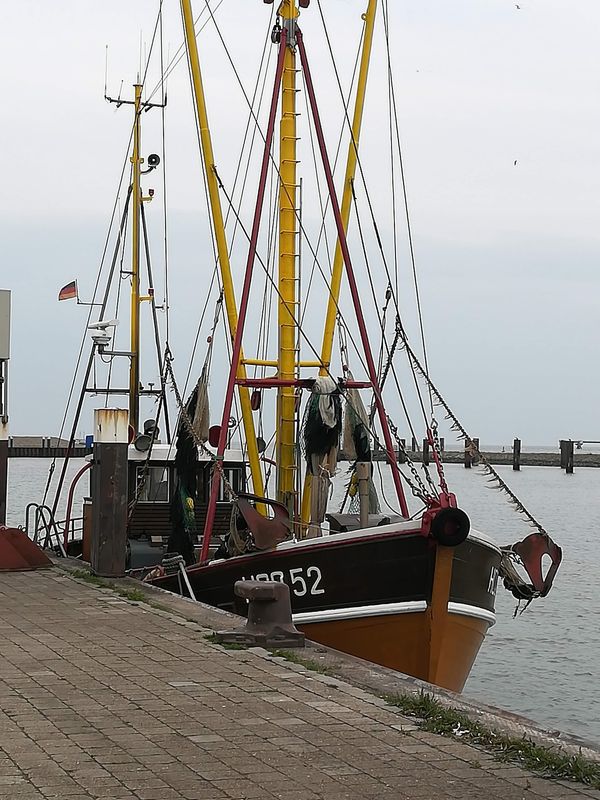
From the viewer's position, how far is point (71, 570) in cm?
1596

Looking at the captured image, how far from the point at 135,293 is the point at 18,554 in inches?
257

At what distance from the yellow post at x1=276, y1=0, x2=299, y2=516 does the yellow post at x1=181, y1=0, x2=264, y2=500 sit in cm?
35

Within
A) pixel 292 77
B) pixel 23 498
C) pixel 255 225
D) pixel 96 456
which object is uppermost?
pixel 292 77

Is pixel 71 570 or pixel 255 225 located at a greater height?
pixel 255 225

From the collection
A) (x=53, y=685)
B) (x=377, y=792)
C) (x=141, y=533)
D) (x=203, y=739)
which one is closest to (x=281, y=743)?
(x=203, y=739)

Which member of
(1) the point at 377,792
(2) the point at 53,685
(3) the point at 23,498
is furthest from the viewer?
(3) the point at 23,498

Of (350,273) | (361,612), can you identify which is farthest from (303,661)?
(350,273)

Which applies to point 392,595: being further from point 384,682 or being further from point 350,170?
point 350,170

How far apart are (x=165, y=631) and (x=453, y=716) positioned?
162 inches

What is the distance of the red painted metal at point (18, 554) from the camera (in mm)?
16016

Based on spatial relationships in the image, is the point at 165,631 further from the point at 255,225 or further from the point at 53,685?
the point at 255,225

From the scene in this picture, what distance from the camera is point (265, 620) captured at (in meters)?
→ 10.3

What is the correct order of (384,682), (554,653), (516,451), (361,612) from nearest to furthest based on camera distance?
(384,682)
(361,612)
(554,653)
(516,451)

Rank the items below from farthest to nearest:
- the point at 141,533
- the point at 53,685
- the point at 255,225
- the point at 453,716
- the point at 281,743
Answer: the point at 141,533 → the point at 255,225 → the point at 53,685 → the point at 453,716 → the point at 281,743
